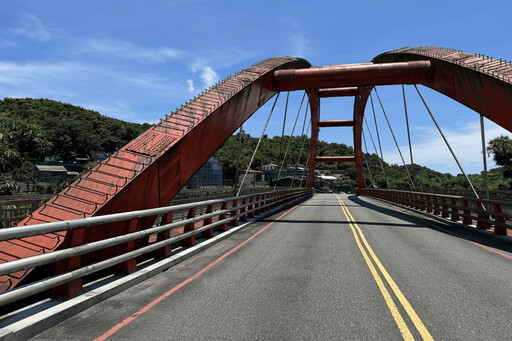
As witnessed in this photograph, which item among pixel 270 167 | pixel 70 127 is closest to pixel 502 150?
pixel 270 167

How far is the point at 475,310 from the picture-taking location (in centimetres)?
427

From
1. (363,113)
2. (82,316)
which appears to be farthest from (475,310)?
(363,113)

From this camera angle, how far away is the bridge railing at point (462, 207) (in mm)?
10242

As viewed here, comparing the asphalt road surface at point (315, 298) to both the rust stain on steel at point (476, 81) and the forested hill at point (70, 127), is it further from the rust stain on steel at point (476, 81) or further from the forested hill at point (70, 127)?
the forested hill at point (70, 127)

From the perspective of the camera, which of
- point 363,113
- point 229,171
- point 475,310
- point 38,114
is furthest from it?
point 229,171

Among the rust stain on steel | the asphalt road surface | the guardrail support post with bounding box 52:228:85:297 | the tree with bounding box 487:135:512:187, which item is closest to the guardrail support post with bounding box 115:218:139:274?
the asphalt road surface

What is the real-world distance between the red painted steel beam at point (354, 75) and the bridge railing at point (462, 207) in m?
6.42

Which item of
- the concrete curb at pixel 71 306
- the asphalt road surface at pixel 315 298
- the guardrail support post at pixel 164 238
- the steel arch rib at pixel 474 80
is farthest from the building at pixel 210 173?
the concrete curb at pixel 71 306

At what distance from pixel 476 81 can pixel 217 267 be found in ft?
41.6

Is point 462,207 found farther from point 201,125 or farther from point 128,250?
point 128,250

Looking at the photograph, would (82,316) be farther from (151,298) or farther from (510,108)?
(510,108)

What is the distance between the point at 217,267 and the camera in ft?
21.4

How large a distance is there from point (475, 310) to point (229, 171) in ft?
477

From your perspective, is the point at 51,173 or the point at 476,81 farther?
the point at 51,173
